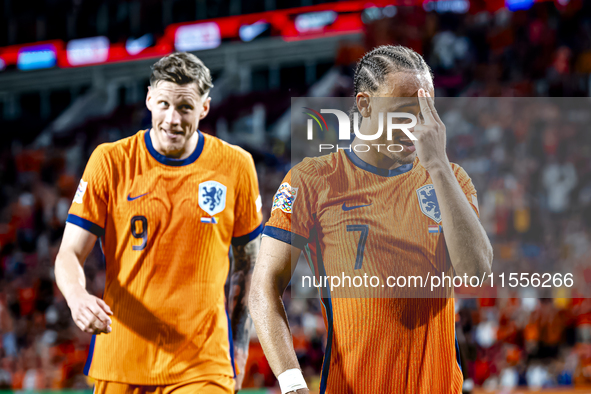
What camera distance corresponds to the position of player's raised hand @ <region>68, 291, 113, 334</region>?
2709mm

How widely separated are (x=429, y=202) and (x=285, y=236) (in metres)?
0.55

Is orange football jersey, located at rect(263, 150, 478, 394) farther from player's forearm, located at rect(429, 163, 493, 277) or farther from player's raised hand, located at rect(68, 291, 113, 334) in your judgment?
player's raised hand, located at rect(68, 291, 113, 334)

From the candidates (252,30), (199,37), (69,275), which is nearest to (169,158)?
(69,275)

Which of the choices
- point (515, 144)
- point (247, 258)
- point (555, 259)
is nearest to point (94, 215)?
point (247, 258)

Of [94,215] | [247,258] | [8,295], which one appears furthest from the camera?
[8,295]

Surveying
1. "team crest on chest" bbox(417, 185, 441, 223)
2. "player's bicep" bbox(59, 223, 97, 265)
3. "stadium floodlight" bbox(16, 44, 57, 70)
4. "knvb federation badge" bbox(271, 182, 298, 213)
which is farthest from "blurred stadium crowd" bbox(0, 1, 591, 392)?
"stadium floodlight" bbox(16, 44, 57, 70)

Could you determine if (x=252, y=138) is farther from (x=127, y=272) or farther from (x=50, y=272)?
(x=127, y=272)

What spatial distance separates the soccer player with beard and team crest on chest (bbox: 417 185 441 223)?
1.27 meters

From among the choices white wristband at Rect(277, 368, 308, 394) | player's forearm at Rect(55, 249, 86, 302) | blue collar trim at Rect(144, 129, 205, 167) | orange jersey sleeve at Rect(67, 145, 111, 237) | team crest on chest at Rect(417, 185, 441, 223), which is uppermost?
blue collar trim at Rect(144, 129, 205, 167)

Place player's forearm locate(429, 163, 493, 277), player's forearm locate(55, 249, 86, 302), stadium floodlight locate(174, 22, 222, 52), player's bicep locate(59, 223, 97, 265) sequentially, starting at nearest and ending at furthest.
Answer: player's forearm locate(429, 163, 493, 277) < player's forearm locate(55, 249, 86, 302) < player's bicep locate(59, 223, 97, 265) < stadium floodlight locate(174, 22, 222, 52)

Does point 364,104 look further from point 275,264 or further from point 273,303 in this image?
point 273,303

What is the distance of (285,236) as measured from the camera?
2375 mm

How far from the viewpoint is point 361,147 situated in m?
2.53

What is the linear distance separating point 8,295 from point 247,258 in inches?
369
